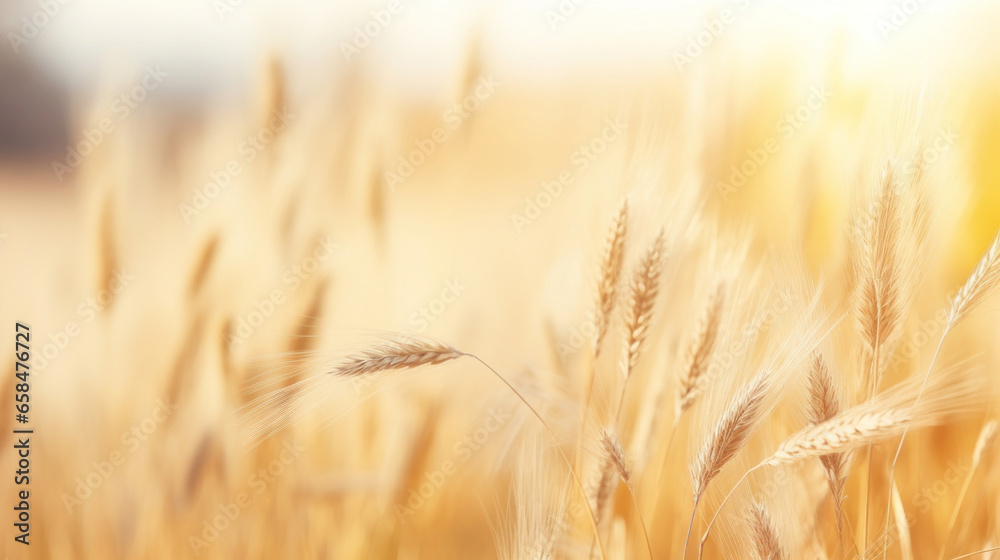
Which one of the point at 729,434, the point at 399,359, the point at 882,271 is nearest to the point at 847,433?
A: the point at 729,434

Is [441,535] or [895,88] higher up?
[895,88]

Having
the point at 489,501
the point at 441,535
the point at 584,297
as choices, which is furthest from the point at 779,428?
the point at 441,535

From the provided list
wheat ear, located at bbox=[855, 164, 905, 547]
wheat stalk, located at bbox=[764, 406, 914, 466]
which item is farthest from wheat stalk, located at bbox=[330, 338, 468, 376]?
wheat ear, located at bbox=[855, 164, 905, 547]

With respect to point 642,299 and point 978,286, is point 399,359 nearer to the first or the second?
point 642,299

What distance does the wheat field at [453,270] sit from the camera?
1.02 m

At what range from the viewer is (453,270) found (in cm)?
106

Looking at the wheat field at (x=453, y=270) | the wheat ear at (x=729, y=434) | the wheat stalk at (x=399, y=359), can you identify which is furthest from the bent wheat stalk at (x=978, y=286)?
the wheat stalk at (x=399, y=359)

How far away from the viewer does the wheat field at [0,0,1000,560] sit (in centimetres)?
102

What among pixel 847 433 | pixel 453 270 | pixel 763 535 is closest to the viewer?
pixel 847 433

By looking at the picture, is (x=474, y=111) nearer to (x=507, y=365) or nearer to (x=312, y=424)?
(x=507, y=365)

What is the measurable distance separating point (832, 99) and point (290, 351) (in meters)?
1.11

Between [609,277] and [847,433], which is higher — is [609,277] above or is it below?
above

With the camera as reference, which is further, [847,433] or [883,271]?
[883,271]

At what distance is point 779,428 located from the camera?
1072 millimetres
